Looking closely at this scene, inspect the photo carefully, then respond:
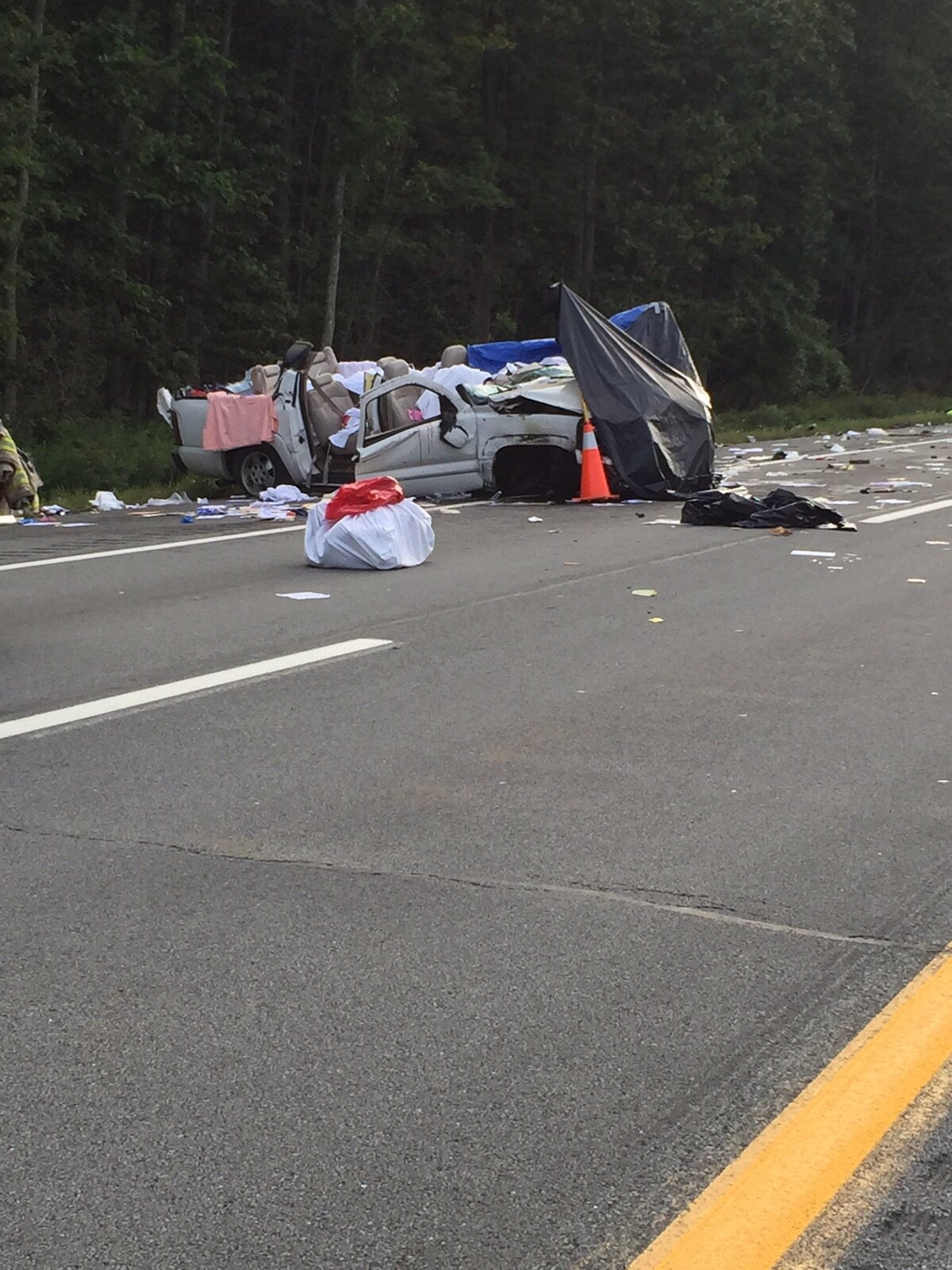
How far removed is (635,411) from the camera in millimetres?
18094

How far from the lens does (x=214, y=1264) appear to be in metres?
2.97

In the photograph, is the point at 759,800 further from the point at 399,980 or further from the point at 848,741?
the point at 399,980

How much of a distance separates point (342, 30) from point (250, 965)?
1353 inches

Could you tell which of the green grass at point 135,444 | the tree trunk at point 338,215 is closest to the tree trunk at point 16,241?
the green grass at point 135,444

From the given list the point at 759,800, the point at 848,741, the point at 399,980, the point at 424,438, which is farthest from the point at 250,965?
the point at 424,438

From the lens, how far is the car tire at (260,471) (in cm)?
1959

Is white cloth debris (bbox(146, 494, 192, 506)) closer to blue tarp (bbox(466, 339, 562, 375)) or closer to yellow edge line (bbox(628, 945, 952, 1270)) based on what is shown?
blue tarp (bbox(466, 339, 562, 375))

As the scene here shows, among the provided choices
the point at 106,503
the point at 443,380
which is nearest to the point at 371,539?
the point at 106,503

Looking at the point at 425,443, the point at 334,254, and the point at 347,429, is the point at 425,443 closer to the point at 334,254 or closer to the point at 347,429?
the point at 347,429

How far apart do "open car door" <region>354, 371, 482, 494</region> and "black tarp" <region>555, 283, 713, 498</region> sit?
146 cm

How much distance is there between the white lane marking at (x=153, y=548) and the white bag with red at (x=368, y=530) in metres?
1.86

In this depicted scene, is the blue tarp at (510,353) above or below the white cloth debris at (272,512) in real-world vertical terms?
above

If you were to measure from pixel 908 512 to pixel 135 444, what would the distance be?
13.4m

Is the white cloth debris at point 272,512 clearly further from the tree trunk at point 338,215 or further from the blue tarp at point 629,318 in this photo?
the tree trunk at point 338,215
